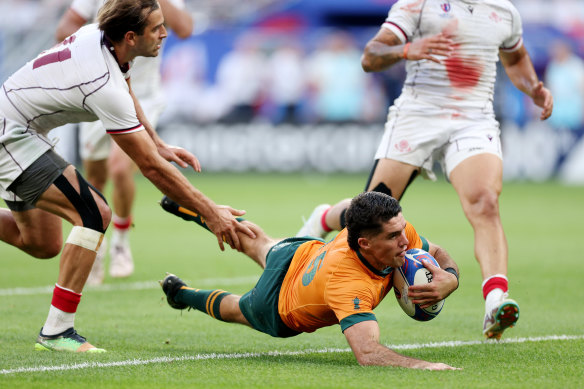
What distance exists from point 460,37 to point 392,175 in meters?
1.18

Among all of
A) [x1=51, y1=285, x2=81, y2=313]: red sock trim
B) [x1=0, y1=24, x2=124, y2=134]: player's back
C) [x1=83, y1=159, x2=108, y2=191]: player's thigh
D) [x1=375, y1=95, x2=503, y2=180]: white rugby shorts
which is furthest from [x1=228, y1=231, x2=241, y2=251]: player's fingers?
[x1=83, y1=159, x2=108, y2=191]: player's thigh

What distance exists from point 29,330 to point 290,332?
77.2 inches

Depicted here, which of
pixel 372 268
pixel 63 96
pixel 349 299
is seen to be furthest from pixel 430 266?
pixel 63 96

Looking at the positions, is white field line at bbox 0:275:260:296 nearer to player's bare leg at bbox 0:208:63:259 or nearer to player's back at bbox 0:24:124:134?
player's bare leg at bbox 0:208:63:259

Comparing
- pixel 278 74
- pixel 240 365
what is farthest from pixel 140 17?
pixel 278 74

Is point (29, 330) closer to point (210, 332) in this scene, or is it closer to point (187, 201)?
point (210, 332)

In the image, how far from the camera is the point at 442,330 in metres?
6.70

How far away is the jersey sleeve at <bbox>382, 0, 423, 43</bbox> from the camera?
712 cm

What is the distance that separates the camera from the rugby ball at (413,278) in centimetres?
556

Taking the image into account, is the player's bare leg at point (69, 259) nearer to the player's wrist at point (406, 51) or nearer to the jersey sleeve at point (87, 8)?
the player's wrist at point (406, 51)

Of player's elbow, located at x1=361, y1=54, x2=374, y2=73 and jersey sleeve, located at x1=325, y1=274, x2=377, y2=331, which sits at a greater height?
player's elbow, located at x1=361, y1=54, x2=374, y2=73

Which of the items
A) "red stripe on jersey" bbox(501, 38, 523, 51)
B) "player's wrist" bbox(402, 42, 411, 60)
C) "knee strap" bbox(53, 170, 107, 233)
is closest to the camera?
"knee strap" bbox(53, 170, 107, 233)

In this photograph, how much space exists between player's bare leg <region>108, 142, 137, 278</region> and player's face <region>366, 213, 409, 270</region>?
4.27 metres

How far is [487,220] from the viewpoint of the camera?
657cm
